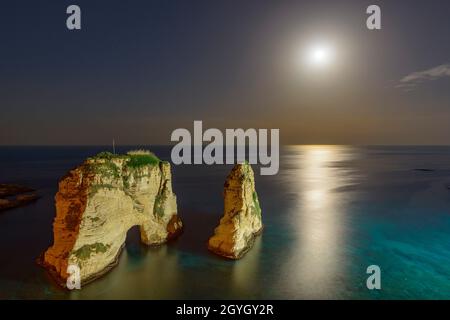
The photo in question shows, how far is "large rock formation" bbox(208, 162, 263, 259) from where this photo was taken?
22.7 meters

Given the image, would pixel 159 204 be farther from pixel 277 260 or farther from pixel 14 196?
pixel 14 196

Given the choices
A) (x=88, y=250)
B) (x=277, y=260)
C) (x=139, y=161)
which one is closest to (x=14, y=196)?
(x=139, y=161)

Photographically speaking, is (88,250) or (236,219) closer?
(88,250)

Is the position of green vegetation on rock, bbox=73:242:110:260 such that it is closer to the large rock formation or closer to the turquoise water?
the turquoise water

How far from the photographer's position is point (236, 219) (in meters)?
22.8

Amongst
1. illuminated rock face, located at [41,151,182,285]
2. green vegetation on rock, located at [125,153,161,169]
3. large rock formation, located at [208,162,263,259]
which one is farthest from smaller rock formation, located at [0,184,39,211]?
large rock formation, located at [208,162,263,259]

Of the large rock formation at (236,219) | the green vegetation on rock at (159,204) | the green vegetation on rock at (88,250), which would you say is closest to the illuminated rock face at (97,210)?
the green vegetation on rock at (88,250)

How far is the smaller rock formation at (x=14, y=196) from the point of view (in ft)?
144

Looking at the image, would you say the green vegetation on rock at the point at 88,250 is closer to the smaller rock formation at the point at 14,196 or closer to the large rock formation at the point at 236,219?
the large rock formation at the point at 236,219

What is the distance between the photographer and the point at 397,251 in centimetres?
2670

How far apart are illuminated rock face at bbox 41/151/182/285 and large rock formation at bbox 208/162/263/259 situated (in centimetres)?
739

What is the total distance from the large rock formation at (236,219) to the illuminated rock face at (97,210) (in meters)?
7.39

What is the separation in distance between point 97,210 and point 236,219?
461 inches
